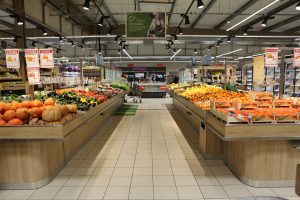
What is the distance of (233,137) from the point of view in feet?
11.4

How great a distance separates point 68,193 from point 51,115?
3.71 feet

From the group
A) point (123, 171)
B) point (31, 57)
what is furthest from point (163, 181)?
point (31, 57)

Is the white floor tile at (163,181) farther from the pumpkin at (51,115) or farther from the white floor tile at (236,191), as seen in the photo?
the pumpkin at (51,115)

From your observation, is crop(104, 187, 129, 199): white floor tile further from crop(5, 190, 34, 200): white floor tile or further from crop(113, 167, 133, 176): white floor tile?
crop(5, 190, 34, 200): white floor tile

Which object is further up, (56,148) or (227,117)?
(227,117)

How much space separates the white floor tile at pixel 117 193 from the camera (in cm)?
336

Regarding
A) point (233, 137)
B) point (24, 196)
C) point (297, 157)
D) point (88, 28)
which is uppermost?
point (88, 28)

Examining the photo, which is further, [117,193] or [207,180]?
[207,180]

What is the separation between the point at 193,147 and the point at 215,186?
194cm

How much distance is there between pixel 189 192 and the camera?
3.48 m

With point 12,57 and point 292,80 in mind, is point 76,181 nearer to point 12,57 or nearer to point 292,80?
point 12,57

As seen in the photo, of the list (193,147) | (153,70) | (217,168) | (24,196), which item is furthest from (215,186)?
(153,70)

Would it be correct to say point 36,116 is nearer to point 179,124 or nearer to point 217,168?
point 217,168

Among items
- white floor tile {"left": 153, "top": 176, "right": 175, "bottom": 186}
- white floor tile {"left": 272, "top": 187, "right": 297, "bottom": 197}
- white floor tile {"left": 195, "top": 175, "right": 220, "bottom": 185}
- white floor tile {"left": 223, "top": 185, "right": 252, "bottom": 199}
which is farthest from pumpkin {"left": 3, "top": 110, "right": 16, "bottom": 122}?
white floor tile {"left": 272, "top": 187, "right": 297, "bottom": 197}
